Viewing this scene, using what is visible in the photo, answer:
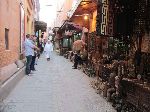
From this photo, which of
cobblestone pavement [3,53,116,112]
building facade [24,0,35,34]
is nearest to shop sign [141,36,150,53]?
cobblestone pavement [3,53,116,112]

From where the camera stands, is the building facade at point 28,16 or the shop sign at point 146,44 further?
the building facade at point 28,16

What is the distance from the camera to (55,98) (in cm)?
1152

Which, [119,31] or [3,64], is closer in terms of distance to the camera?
[119,31]

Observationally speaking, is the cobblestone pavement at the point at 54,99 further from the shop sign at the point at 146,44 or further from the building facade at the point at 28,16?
the building facade at the point at 28,16

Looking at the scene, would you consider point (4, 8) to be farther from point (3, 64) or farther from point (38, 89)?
point (38, 89)

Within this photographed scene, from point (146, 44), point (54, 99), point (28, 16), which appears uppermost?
point (28, 16)

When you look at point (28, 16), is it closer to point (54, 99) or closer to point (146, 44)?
point (54, 99)

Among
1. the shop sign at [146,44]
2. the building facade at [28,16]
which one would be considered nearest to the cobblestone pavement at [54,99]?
the shop sign at [146,44]

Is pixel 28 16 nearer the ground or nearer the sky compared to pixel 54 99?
nearer the sky

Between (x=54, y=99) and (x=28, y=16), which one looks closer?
(x=54, y=99)

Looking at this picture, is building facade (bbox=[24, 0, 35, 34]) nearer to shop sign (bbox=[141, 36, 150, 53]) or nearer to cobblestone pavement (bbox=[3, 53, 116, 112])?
cobblestone pavement (bbox=[3, 53, 116, 112])

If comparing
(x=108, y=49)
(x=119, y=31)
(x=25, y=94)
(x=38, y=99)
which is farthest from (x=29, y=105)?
(x=108, y=49)

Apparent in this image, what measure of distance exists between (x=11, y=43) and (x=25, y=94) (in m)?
3.29

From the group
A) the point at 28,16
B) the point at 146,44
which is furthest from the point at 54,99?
the point at 28,16
